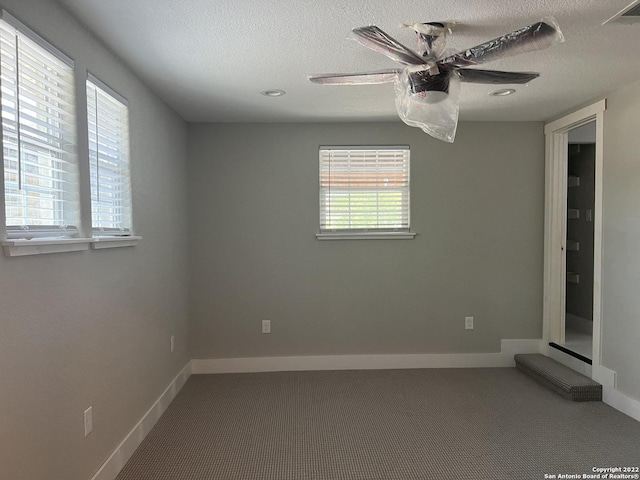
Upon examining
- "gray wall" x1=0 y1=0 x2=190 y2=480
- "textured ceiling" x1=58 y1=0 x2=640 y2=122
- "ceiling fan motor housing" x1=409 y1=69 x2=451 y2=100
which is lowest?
"gray wall" x1=0 y1=0 x2=190 y2=480

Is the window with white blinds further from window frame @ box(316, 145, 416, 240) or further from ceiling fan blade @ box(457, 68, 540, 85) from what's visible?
window frame @ box(316, 145, 416, 240)

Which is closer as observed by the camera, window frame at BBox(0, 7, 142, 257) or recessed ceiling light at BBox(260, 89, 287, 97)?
window frame at BBox(0, 7, 142, 257)

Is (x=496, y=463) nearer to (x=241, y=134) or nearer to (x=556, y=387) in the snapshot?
(x=556, y=387)

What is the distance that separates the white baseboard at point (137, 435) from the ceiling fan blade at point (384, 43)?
2447mm

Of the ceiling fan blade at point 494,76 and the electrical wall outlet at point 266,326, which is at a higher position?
the ceiling fan blade at point 494,76

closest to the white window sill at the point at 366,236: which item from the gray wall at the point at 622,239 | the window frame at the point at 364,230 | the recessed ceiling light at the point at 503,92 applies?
the window frame at the point at 364,230

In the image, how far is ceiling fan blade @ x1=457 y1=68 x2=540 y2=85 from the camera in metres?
1.97

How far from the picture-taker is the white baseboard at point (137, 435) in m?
2.20

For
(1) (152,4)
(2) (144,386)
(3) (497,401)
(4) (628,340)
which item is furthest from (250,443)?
(4) (628,340)

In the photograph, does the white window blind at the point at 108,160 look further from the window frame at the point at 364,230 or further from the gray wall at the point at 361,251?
the window frame at the point at 364,230

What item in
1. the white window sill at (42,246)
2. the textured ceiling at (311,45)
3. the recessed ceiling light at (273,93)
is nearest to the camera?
the white window sill at (42,246)

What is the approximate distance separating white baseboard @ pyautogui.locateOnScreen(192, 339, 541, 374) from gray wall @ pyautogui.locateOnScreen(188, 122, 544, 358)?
7 cm

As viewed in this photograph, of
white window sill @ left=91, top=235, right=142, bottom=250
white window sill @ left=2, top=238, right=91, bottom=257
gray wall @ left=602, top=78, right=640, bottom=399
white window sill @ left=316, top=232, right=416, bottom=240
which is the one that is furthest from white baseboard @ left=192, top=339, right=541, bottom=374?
white window sill @ left=2, top=238, right=91, bottom=257

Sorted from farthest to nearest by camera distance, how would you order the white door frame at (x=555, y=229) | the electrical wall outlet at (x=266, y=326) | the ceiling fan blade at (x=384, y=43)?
1. the electrical wall outlet at (x=266, y=326)
2. the white door frame at (x=555, y=229)
3. the ceiling fan blade at (x=384, y=43)
